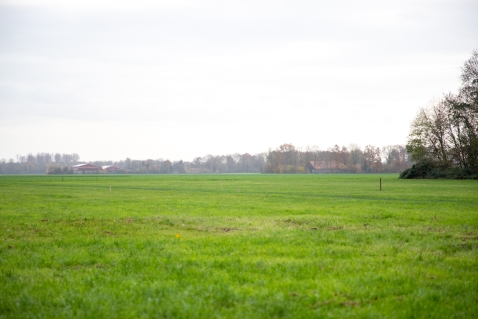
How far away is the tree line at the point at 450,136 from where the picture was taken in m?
70.1

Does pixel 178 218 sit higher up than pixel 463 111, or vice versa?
pixel 463 111

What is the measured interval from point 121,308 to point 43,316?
1.20m

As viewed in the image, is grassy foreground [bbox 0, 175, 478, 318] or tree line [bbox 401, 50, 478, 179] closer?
grassy foreground [bbox 0, 175, 478, 318]

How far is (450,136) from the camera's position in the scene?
273 ft

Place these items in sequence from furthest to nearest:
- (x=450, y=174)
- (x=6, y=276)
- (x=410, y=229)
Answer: (x=450, y=174) → (x=410, y=229) → (x=6, y=276)

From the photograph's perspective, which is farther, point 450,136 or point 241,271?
point 450,136

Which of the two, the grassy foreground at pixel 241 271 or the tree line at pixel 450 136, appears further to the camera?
the tree line at pixel 450 136

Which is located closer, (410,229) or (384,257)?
(384,257)

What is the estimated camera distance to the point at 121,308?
272 inches

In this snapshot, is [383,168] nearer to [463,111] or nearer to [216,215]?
[463,111]

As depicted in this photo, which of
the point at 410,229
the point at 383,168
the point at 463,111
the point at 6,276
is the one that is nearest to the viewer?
the point at 6,276

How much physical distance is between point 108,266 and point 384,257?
6.74m

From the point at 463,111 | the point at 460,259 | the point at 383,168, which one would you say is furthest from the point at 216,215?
the point at 383,168

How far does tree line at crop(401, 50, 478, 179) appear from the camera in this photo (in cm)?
7006
